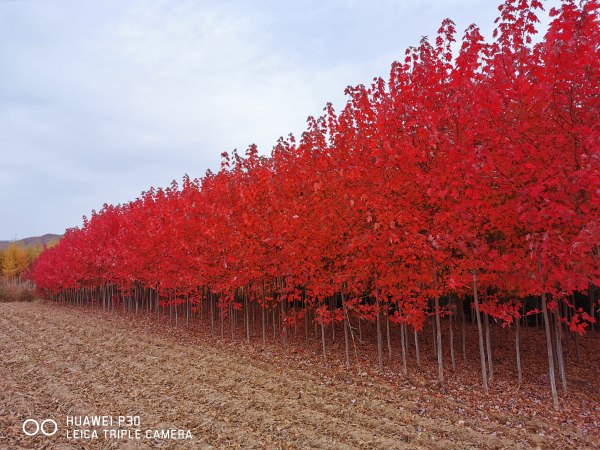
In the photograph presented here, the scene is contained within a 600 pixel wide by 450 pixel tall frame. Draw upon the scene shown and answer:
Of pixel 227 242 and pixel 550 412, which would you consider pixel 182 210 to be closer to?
pixel 227 242

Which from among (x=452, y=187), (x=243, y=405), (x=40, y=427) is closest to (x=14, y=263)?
(x=40, y=427)

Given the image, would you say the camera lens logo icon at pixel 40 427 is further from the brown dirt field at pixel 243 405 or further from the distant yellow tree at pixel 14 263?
the distant yellow tree at pixel 14 263

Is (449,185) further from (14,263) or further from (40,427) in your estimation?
(14,263)

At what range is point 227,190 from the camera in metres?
17.0

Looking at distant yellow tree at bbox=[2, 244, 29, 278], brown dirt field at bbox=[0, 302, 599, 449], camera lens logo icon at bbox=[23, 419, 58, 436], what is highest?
distant yellow tree at bbox=[2, 244, 29, 278]

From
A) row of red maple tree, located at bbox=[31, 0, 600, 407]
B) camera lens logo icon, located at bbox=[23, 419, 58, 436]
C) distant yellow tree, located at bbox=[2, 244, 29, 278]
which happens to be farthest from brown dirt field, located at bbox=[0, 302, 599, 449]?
distant yellow tree, located at bbox=[2, 244, 29, 278]

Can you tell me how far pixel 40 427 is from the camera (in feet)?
28.6

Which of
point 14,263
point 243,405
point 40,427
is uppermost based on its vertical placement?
point 14,263

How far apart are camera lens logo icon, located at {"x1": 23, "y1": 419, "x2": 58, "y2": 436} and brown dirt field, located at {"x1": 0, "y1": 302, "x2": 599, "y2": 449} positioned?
15 centimetres

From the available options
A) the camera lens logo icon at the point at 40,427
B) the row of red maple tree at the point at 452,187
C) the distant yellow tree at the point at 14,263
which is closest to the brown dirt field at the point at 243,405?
the camera lens logo icon at the point at 40,427

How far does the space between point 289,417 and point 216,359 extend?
6.78 metres

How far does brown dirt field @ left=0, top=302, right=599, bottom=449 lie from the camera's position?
7871mm

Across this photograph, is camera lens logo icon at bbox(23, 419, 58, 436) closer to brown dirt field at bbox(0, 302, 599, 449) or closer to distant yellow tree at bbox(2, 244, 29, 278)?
brown dirt field at bbox(0, 302, 599, 449)

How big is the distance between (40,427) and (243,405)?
14.3ft
